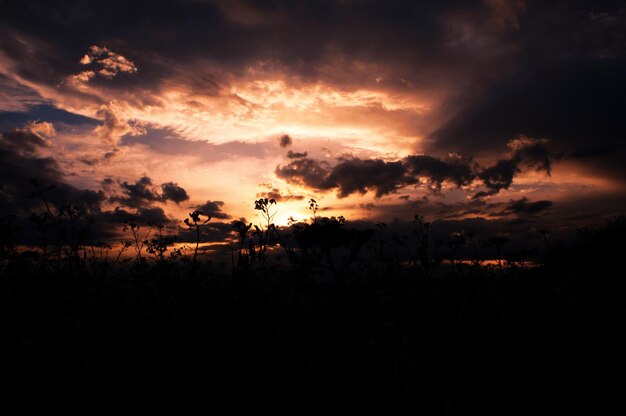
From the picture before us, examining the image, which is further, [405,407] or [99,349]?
[99,349]

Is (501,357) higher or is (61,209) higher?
(61,209)

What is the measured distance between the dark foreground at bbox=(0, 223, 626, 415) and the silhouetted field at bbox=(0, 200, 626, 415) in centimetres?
3

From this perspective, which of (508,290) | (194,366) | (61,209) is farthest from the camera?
(61,209)

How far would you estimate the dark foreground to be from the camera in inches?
239

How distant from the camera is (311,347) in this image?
24.9ft

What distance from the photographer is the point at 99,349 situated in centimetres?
773

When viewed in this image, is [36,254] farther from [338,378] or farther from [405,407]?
[405,407]

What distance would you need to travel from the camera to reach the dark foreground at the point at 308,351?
6.07 metres

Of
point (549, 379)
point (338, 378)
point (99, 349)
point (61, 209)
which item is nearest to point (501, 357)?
point (549, 379)

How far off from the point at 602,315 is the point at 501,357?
494 cm

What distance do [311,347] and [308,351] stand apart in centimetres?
13

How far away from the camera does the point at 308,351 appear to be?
7.66m

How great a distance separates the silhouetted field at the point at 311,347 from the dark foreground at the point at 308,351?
0.10ft

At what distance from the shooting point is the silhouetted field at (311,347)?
20.0 feet
